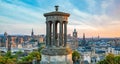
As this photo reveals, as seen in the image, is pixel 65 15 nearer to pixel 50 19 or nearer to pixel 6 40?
pixel 50 19

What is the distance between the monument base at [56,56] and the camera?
1450 centimetres

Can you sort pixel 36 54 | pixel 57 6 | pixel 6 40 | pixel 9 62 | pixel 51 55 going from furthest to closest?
pixel 6 40, pixel 36 54, pixel 9 62, pixel 57 6, pixel 51 55

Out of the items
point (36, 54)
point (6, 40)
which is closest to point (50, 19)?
point (36, 54)

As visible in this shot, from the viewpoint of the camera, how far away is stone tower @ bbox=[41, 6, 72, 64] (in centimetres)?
1455

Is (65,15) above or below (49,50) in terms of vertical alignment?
above

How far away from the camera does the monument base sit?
14500 mm

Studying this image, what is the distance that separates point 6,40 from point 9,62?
86328 mm

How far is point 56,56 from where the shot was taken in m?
14.5

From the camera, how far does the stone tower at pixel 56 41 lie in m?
14.6

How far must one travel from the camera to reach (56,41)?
606 inches

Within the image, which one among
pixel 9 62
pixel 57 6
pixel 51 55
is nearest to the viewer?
pixel 51 55

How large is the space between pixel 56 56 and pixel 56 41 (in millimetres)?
1238

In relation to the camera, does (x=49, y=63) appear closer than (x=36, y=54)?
Yes

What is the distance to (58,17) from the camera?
50.0ft
